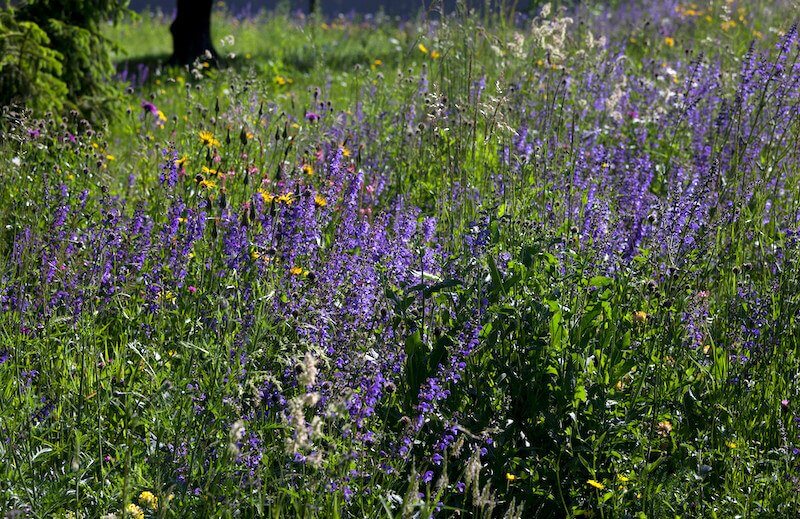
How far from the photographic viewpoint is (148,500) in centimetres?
259

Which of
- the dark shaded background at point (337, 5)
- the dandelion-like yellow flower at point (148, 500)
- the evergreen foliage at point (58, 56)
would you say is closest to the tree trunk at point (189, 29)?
the evergreen foliage at point (58, 56)

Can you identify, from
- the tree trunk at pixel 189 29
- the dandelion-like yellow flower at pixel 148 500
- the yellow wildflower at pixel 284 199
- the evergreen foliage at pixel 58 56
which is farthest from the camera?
the tree trunk at pixel 189 29

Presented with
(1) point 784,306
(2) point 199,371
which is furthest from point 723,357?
(2) point 199,371

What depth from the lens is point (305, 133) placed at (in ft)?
17.5

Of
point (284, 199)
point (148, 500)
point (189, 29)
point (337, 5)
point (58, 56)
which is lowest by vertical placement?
point (337, 5)

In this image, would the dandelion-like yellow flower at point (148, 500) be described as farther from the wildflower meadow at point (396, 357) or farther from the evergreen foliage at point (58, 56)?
the evergreen foliage at point (58, 56)

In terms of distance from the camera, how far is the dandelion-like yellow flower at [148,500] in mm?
2590

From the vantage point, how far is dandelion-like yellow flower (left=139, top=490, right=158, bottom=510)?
2.59 m

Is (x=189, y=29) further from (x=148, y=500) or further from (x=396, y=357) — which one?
(x=148, y=500)

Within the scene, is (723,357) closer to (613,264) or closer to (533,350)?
(613,264)

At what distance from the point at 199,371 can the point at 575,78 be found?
15.7 feet

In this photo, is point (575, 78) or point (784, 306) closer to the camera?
point (784, 306)

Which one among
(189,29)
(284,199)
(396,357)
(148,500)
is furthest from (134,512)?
(189,29)

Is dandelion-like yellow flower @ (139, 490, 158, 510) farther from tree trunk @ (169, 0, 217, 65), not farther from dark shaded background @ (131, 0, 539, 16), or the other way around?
dark shaded background @ (131, 0, 539, 16)
